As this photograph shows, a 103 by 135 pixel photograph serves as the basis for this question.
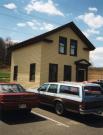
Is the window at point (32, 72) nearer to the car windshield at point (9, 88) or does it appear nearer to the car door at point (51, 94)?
the car door at point (51, 94)

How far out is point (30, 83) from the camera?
27047mm

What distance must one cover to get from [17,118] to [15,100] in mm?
940

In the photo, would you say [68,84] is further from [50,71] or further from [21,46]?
[21,46]

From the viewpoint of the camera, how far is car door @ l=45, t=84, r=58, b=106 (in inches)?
553

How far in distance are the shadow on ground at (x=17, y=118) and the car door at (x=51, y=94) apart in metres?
1.44

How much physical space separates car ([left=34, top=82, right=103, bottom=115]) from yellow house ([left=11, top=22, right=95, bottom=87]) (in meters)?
11.2

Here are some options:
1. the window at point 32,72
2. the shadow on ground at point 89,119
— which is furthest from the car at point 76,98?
the window at point 32,72

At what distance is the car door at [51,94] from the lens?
14.0 m

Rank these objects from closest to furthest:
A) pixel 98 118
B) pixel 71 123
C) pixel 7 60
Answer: pixel 71 123 → pixel 98 118 → pixel 7 60

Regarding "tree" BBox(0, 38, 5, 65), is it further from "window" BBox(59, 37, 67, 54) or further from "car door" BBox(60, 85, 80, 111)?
"car door" BBox(60, 85, 80, 111)

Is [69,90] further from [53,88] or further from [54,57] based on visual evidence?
[54,57]

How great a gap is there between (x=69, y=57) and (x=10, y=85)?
14982 mm

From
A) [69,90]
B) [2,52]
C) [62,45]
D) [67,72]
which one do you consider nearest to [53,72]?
[67,72]

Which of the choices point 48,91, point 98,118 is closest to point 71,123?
point 98,118
